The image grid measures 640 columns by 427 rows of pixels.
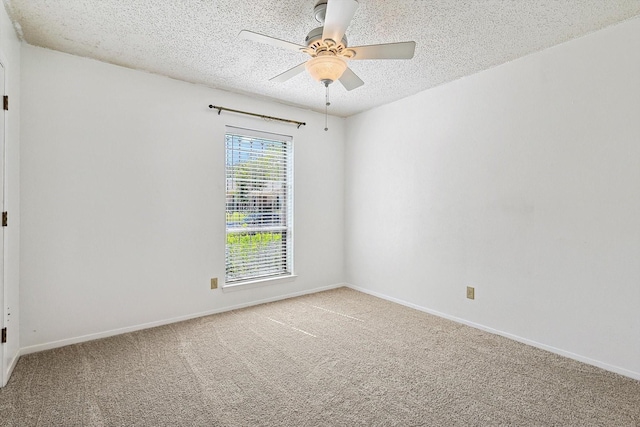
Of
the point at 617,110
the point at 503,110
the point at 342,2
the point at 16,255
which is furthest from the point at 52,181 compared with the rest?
the point at 617,110

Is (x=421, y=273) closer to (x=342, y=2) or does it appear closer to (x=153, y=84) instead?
(x=342, y=2)

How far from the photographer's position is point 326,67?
1.99 metres

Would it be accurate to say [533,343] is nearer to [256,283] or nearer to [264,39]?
[256,283]

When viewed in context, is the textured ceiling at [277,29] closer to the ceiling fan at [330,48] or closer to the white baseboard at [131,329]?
the ceiling fan at [330,48]

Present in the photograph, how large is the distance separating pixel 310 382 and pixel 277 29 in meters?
2.49

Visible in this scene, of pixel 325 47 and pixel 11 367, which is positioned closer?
A: pixel 325 47

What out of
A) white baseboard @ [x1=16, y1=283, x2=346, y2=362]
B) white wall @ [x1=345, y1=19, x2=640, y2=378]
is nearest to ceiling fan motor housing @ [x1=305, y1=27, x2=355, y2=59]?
white wall @ [x1=345, y1=19, x2=640, y2=378]

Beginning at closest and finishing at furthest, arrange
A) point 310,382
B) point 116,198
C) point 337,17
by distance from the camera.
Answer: point 337,17
point 310,382
point 116,198

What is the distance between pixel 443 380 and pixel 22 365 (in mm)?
2997

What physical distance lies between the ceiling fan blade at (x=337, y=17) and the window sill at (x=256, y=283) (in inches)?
108

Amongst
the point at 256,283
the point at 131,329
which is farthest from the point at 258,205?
the point at 131,329

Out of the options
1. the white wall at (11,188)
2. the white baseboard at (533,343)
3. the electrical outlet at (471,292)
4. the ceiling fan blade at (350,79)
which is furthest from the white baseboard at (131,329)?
the ceiling fan blade at (350,79)

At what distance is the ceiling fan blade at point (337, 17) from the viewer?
1.63m

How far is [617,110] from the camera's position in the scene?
7.50 ft
